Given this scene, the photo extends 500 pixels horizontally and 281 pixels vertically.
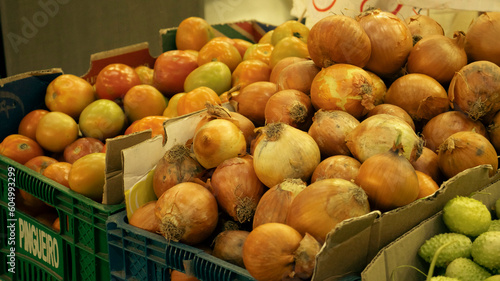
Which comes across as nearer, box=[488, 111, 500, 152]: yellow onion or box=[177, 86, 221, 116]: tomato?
box=[488, 111, 500, 152]: yellow onion

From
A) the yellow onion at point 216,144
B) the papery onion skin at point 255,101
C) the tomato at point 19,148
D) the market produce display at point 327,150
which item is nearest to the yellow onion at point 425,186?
the market produce display at point 327,150

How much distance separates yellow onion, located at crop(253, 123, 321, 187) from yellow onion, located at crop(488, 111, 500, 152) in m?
0.56

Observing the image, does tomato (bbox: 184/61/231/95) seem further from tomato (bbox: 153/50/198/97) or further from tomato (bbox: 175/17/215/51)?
tomato (bbox: 175/17/215/51)

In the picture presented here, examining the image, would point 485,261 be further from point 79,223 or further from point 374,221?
point 79,223

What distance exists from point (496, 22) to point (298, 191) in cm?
92

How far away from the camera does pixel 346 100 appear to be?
1405mm

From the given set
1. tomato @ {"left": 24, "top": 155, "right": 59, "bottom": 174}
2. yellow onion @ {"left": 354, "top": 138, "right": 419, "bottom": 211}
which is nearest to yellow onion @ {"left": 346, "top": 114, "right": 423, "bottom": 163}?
yellow onion @ {"left": 354, "top": 138, "right": 419, "bottom": 211}

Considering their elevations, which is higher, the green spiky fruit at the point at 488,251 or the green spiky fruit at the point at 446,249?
the green spiky fruit at the point at 488,251

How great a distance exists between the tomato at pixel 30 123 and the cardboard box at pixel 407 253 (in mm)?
1701

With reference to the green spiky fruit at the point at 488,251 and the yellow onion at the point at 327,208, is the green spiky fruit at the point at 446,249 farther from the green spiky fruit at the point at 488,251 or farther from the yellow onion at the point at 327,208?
the yellow onion at the point at 327,208

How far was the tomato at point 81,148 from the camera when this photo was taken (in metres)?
2.04

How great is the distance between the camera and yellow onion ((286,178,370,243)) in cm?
104

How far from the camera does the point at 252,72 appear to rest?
6.81ft

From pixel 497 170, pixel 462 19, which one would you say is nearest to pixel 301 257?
pixel 497 170
